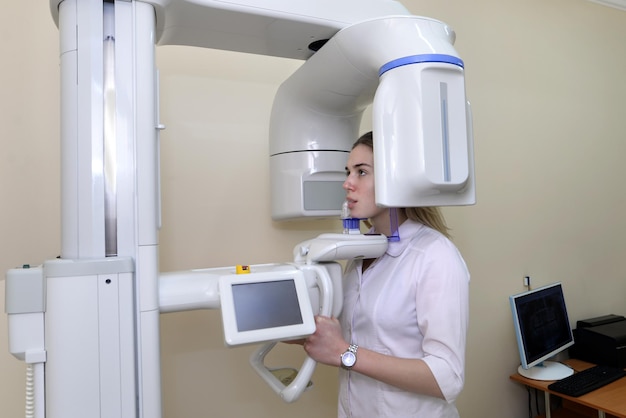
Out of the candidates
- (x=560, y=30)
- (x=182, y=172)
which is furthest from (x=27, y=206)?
(x=560, y=30)

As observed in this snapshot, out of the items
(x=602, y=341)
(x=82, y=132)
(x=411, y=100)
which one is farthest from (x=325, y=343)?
(x=602, y=341)

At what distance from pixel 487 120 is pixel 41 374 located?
2.11 m

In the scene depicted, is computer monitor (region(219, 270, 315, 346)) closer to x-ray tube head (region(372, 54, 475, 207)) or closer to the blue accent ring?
x-ray tube head (region(372, 54, 475, 207))

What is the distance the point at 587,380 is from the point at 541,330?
0.91ft

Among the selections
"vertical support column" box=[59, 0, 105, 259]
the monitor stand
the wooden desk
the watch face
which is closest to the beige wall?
the monitor stand

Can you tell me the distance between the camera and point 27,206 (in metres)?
1.37


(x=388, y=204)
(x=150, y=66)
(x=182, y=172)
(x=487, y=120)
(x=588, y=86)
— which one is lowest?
(x=388, y=204)

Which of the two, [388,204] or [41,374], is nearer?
[41,374]

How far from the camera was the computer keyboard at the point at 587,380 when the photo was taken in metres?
1.95

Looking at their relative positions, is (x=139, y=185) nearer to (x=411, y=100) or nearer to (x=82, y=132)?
(x=82, y=132)

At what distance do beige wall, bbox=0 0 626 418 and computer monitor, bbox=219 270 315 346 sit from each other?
70 centimetres

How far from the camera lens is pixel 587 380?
204 cm

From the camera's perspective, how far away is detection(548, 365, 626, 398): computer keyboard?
1946 mm

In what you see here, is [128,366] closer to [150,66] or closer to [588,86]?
[150,66]
